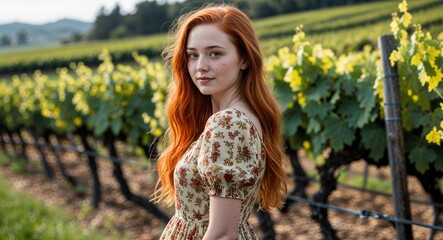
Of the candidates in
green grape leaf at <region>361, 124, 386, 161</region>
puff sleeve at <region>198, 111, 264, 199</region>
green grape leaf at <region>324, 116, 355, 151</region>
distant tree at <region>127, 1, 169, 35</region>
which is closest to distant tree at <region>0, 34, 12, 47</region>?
distant tree at <region>127, 1, 169, 35</region>

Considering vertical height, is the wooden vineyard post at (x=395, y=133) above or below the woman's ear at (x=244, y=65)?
below

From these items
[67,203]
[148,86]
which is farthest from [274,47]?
[148,86]

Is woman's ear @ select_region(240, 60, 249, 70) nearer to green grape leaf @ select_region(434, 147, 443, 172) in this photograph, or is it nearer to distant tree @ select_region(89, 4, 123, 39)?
green grape leaf @ select_region(434, 147, 443, 172)

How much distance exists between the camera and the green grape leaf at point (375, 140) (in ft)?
11.1

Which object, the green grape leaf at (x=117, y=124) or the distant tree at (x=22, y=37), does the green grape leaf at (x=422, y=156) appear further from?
the distant tree at (x=22, y=37)

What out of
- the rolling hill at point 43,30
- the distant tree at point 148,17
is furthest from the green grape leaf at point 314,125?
the rolling hill at point 43,30

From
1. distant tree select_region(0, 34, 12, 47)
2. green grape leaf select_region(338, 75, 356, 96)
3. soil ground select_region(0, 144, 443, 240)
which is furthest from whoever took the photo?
distant tree select_region(0, 34, 12, 47)

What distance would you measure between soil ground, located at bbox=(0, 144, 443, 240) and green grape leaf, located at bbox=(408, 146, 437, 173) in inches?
61.2

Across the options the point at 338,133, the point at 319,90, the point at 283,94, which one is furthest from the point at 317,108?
the point at 283,94

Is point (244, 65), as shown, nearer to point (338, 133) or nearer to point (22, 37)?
point (338, 133)

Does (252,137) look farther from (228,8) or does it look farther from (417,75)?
(417,75)

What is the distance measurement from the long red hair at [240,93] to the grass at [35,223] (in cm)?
348

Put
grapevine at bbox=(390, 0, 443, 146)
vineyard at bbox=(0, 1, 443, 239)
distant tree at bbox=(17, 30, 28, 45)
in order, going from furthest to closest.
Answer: distant tree at bbox=(17, 30, 28, 45)
vineyard at bbox=(0, 1, 443, 239)
grapevine at bbox=(390, 0, 443, 146)

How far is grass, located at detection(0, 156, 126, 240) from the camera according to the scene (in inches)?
214
